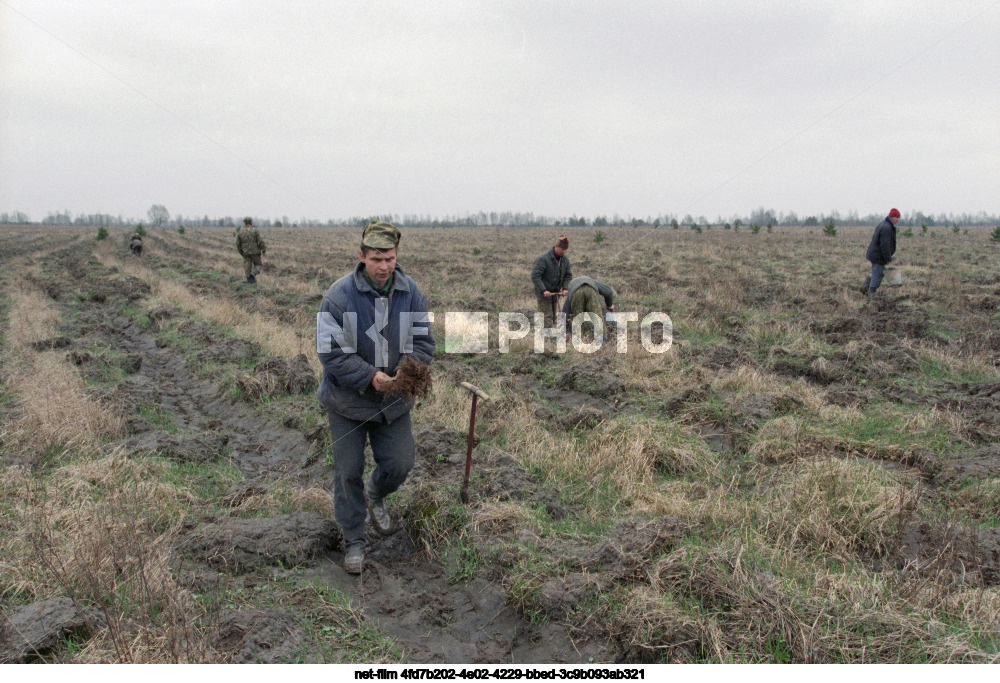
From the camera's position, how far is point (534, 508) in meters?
4.42

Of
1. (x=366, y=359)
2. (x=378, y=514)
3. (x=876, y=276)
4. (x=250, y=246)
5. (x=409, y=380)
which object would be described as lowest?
(x=378, y=514)

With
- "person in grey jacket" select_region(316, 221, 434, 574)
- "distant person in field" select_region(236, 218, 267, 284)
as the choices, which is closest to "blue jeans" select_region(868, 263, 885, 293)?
"person in grey jacket" select_region(316, 221, 434, 574)

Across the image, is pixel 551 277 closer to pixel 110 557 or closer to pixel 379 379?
pixel 379 379

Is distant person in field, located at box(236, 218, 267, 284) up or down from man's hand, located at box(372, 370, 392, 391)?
up

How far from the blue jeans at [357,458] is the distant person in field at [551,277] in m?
6.12

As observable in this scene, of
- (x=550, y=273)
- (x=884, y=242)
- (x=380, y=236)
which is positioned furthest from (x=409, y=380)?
(x=884, y=242)

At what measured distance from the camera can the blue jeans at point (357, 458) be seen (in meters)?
3.73

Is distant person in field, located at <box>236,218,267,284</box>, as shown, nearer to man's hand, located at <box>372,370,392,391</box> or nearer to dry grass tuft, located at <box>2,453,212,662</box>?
dry grass tuft, located at <box>2,453,212,662</box>

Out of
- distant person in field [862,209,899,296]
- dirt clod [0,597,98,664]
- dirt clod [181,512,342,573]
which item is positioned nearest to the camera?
dirt clod [0,597,98,664]

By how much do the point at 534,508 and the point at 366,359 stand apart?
5.40ft

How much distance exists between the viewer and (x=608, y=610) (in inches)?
Result: 127

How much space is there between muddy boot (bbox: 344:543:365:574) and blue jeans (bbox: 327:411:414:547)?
4 cm

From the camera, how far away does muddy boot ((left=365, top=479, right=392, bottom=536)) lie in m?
4.16

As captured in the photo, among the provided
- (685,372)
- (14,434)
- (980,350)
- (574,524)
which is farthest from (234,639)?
(980,350)
